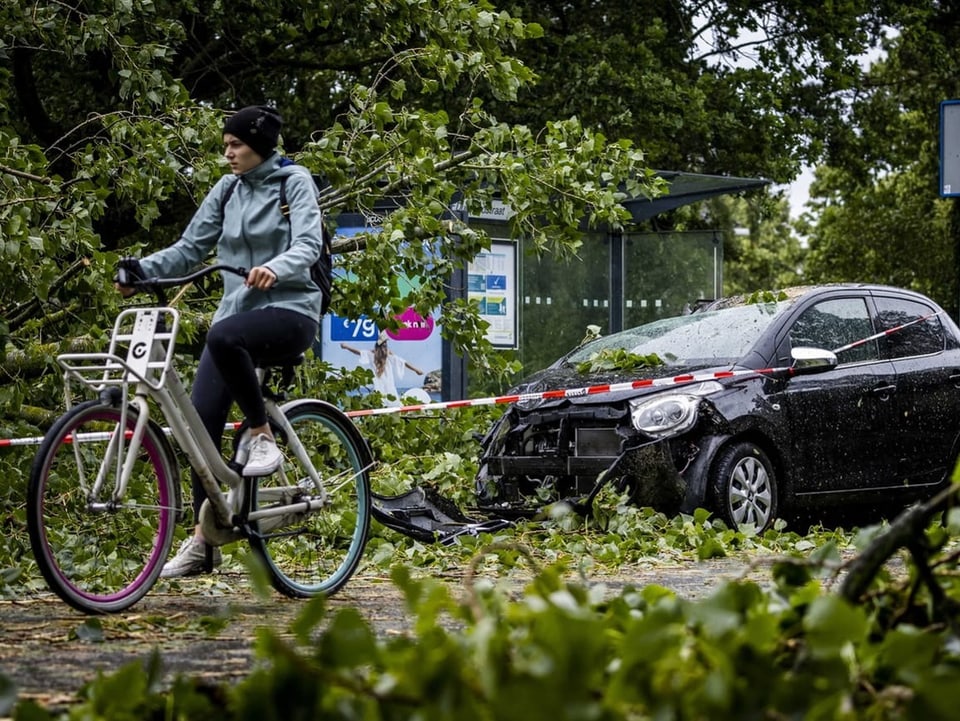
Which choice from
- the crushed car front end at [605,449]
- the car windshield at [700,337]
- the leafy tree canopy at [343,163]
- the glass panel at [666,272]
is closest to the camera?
the leafy tree canopy at [343,163]

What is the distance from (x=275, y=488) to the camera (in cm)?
612

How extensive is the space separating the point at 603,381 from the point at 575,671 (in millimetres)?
7538

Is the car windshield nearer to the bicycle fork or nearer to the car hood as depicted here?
the car hood

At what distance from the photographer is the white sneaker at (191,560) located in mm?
5887

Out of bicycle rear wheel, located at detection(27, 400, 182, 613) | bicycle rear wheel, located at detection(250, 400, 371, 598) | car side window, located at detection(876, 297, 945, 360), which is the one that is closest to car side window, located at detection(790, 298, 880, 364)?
car side window, located at detection(876, 297, 945, 360)

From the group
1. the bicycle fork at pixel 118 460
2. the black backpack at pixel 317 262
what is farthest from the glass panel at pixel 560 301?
the bicycle fork at pixel 118 460

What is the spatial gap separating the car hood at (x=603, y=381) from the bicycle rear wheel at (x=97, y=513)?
3.89 m

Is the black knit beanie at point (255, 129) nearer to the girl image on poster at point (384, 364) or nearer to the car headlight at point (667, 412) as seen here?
the car headlight at point (667, 412)

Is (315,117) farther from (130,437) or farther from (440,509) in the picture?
(130,437)

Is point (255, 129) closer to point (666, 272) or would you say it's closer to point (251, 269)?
point (251, 269)

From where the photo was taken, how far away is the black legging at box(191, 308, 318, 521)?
571 centimetres

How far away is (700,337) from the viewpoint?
1015 centimetres

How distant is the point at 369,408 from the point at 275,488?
17.3 feet

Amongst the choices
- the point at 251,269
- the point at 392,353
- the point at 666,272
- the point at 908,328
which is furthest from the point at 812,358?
the point at 666,272
